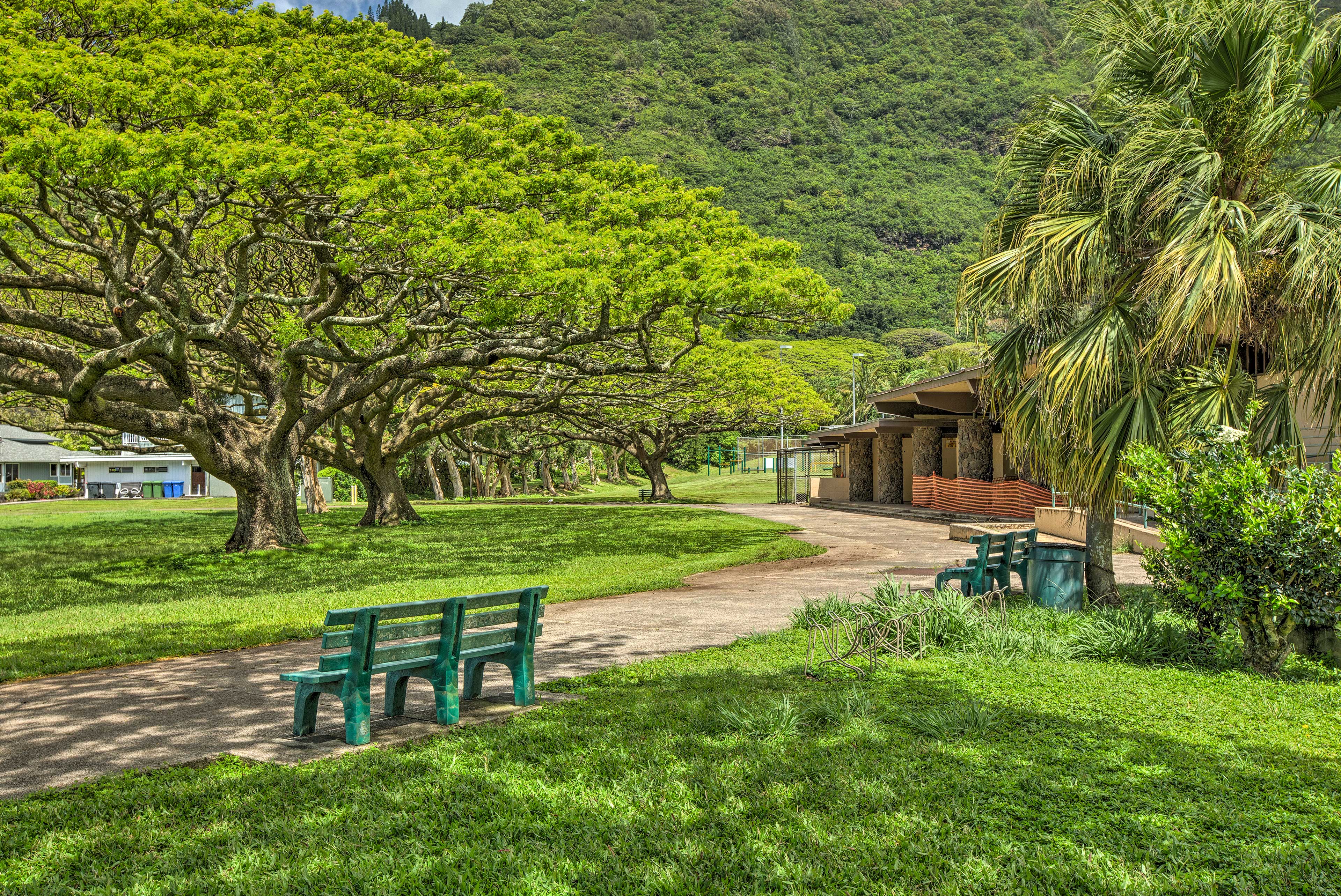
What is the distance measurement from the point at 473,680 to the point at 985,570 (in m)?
6.96

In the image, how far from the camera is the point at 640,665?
7832mm

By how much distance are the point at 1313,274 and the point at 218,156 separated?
506 inches

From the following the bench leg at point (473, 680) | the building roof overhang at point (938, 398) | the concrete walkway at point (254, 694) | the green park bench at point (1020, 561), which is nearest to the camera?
the concrete walkway at point (254, 694)

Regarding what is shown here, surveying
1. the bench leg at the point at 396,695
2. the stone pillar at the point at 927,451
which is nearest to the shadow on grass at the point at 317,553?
the bench leg at the point at 396,695

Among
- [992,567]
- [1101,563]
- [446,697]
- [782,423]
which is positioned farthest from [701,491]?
[446,697]

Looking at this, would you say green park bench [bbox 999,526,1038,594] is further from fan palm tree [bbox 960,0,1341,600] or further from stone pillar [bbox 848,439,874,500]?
stone pillar [bbox 848,439,874,500]

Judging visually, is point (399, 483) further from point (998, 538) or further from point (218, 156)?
point (998, 538)

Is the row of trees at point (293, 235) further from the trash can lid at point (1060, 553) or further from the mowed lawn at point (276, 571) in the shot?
the trash can lid at point (1060, 553)

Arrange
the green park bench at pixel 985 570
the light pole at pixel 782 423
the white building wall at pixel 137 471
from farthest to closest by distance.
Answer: the white building wall at pixel 137 471 → the light pole at pixel 782 423 → the green park bench at pixel 985 570

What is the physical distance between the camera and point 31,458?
6688 cm

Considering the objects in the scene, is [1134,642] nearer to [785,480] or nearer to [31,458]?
[785,480]

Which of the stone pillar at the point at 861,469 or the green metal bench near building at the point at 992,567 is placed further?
the stone pillar at the point at 861,469

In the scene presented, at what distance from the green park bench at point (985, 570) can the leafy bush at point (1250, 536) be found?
2682 millimetres

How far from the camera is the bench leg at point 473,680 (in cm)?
671
